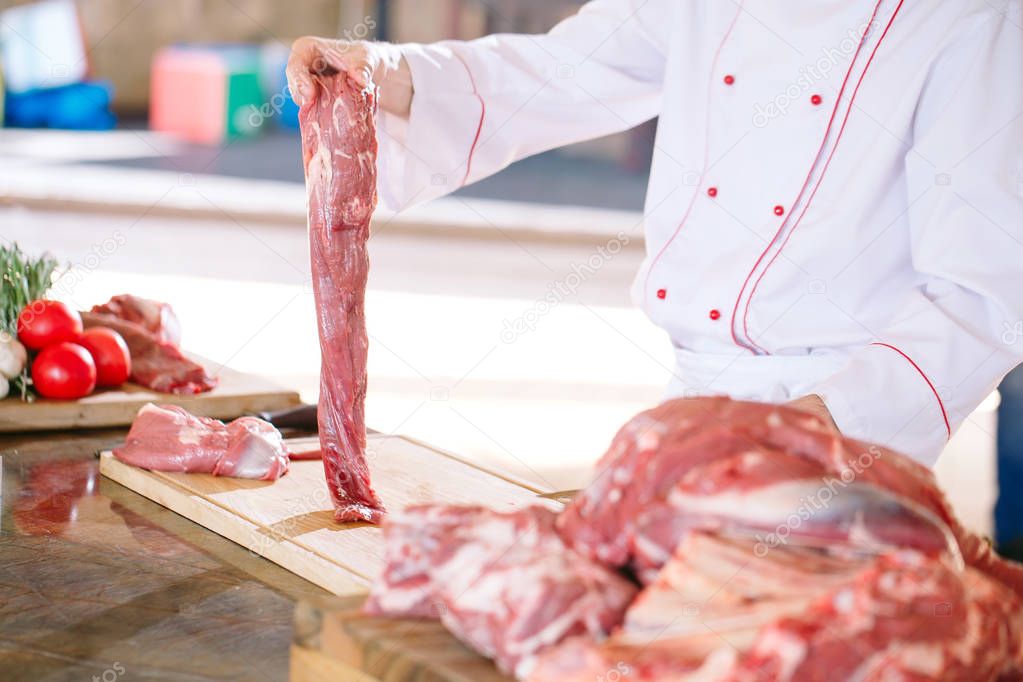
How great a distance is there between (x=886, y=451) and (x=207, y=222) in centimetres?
883

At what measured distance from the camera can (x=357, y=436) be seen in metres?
2.00

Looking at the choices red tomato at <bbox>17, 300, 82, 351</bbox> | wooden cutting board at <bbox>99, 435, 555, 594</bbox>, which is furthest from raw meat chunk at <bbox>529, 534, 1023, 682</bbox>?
red tomato at <bbox>17, 300, 82, 351</bbox>

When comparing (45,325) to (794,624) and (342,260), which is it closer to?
(342,260)

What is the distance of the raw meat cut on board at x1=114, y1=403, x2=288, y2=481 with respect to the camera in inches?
82.8

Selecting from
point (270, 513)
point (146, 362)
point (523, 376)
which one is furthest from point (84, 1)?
point (270, 513)

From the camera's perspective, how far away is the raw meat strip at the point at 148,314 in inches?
108

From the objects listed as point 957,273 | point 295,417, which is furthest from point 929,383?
point 295,417

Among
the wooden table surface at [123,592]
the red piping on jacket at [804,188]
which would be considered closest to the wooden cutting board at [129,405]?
the wooden table surface at [123,592]

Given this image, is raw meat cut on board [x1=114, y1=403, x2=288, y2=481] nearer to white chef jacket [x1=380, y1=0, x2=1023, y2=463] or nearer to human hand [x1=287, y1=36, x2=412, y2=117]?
white chef jacket [x1=380, y1=0, x2=1023, y2=463]

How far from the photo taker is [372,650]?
3.94 ft

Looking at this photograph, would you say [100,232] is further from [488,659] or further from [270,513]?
[488,659]

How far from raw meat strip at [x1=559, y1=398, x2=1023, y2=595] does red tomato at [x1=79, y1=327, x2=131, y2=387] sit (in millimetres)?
1571

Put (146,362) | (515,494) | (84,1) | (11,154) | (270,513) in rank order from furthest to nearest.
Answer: (84,1) → (11,154) → (146,362) → (515,494) → (270,513)

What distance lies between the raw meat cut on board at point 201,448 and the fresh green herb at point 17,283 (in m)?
0.46
